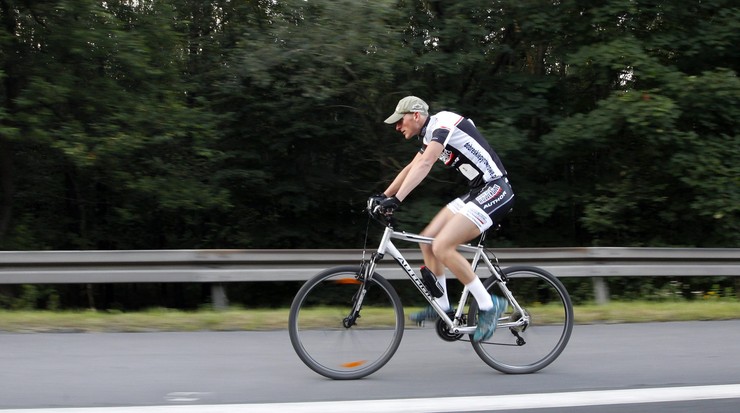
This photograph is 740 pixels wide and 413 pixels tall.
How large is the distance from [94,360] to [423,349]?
2.41 meters

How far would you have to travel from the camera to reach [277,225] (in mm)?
15977

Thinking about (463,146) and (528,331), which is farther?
(528,331)

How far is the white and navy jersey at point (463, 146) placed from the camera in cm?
514

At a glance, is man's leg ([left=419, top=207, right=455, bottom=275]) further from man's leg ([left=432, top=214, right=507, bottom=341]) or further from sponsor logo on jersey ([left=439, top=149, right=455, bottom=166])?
sponsor logo on jersey ([left=439, top=149, right=455, bottom=166])

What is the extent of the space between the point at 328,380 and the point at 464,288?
3.65 feet

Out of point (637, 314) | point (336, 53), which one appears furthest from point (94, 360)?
point (336, 53)

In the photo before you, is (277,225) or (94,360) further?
(277,225)

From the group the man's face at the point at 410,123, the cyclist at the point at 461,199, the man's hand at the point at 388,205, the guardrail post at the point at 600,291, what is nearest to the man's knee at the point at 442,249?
the cyclist at the point at 461,199

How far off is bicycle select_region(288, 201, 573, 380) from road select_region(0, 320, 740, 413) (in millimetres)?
150

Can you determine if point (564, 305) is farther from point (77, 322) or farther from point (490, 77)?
point (490, 77)

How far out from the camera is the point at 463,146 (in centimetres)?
520

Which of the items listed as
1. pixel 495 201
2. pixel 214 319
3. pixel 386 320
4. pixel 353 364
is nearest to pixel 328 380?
pixel 353 364

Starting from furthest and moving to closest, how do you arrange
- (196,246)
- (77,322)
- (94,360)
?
(196,246) → (77,322) → (94,360)

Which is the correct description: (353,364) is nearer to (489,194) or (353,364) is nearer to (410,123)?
(489,194)
